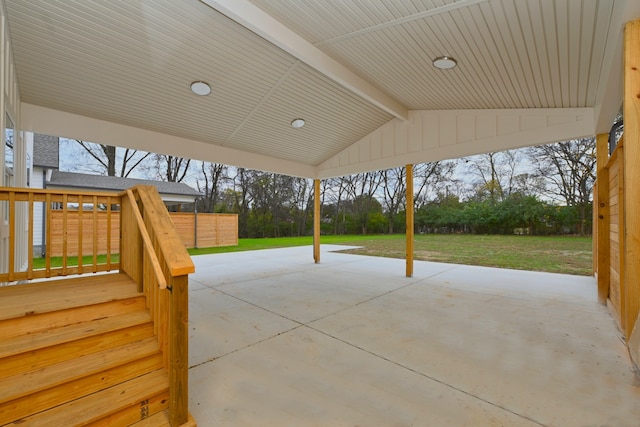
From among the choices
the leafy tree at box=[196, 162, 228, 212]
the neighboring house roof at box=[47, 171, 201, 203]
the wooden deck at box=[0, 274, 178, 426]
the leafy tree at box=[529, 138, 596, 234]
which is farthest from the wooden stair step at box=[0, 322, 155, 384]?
the leafy tree at box=[529, 138, 596, 234]

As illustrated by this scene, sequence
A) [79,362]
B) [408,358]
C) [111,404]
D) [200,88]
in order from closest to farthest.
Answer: [111,404] < [79,362] < [408,358] < [200,88]

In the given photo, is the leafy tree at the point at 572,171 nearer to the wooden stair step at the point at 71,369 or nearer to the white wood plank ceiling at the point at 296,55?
the white wood plank ceiling at the point at 296,55

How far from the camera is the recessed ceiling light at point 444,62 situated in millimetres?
3268

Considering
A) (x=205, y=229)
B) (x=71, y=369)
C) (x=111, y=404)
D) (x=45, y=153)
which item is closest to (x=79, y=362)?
(x=71, y=369)

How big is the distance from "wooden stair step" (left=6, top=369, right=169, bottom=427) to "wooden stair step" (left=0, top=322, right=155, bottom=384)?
288mm

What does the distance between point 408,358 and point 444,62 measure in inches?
127


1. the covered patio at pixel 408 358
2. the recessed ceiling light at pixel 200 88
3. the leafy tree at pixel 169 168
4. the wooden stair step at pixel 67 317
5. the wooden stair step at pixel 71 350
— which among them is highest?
the leafy tree at pixel 169 168

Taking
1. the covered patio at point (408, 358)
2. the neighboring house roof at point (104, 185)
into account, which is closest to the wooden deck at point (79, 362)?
the covered patio at point (408, 358)

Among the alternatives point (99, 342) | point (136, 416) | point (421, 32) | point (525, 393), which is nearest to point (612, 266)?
point (525, 393)

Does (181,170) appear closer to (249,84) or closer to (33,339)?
(249,84)

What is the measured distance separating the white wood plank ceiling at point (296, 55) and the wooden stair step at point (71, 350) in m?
2.79

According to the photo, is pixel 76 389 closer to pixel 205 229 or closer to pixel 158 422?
pixel 158 422

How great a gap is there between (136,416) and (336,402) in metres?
1.20

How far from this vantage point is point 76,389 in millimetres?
1641
